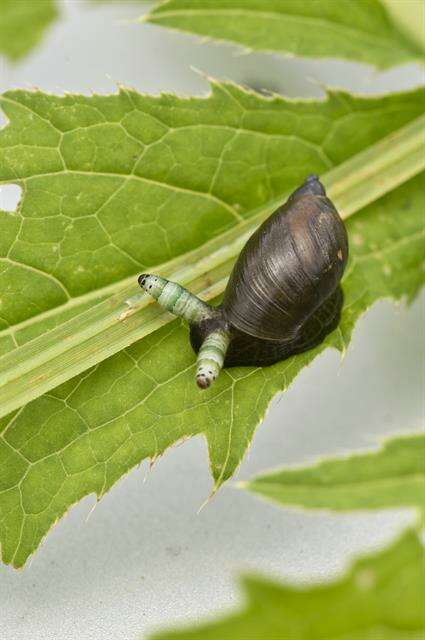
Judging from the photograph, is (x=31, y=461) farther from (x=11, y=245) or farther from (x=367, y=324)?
(x=367, y=324)

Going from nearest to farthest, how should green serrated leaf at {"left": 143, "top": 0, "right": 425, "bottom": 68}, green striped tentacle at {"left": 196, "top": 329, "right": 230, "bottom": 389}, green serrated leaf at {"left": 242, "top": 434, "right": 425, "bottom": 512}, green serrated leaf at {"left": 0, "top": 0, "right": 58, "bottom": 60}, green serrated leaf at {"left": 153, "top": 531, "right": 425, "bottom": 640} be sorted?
green serrated leaf at {"left": 153, "top": 531, "right": 425, "bottom": 640}
green serrated leaf at {"left": 242, "top": 434, "right": 425, "bottom": 512}
green striped tentacle at {"left": 196, "top": 329, "right": 230, "bottom": 389}
green serrated leaf at {"left": 143, "top": 0, "right": 425, "bottom": 68}
green serrated leaf at {"left": 0, "top": 0, "right": 58, "bottom": 60}

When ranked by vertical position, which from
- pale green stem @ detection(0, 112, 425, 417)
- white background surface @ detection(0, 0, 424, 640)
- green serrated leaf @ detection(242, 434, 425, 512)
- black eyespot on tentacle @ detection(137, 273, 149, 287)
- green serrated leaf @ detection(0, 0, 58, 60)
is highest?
green serrated leaf @ detection(0, 0, 58, 60)

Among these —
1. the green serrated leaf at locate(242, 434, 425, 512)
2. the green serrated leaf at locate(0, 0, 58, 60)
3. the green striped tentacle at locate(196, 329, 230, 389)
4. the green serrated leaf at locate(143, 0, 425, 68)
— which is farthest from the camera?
the green serrated leaf at locate(0, 0, 58, 60)

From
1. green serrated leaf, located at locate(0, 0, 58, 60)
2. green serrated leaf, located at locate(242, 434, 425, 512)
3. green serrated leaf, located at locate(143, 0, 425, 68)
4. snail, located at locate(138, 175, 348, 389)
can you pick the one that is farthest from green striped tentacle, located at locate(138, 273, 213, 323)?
green serrated leaf, located at locate(0, 0, 58, 60)

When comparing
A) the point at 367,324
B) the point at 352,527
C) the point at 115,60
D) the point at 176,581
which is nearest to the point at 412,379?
the point at 367,324

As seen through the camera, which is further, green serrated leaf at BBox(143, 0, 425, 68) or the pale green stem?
green serrated leaf at BBox(143, 0, 425, 68)

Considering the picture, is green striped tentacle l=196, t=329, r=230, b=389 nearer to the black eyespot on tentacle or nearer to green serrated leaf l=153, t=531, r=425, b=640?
the black eyespot on tentacle
